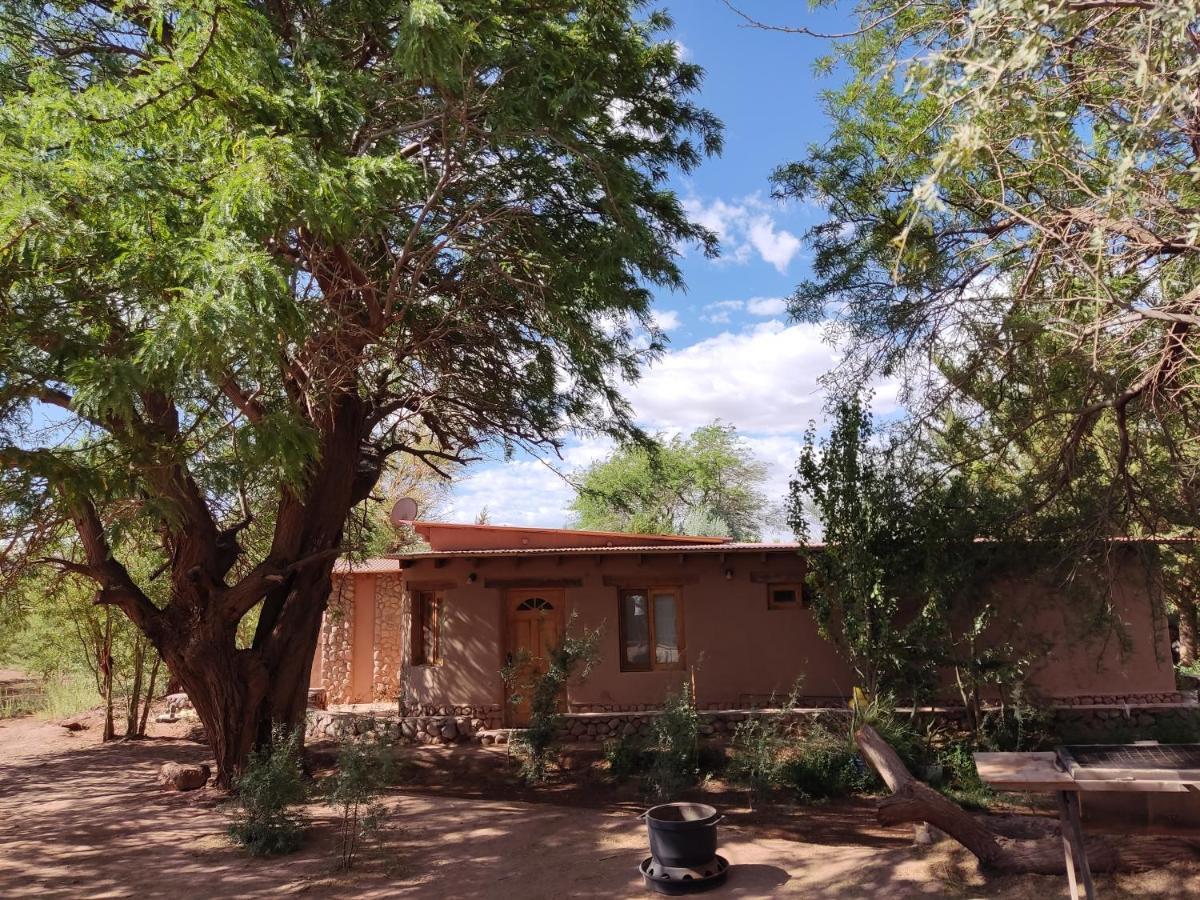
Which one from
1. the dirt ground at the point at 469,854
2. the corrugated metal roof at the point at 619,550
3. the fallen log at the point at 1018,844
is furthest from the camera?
the corrugated metal roof at the point at 619,550

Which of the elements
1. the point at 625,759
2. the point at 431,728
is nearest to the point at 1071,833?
the point at 625,759

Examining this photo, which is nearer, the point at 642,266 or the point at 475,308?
the point at 642,266

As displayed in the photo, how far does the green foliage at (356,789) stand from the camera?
709cm

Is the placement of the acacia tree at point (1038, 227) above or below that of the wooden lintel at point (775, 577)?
above

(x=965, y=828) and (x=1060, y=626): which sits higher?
(x=1060, y=626)

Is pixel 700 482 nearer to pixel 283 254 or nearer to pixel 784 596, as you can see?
pixel 784 596

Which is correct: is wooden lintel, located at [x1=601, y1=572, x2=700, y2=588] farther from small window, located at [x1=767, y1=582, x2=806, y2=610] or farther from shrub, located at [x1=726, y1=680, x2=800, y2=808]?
shrub, located at [x1=726, y1=680, x2=800, y2=808]

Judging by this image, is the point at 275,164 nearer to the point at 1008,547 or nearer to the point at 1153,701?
the point at 1008,547

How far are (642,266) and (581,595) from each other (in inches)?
287

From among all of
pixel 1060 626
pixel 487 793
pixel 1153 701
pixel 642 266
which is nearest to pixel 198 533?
pixel 487 793

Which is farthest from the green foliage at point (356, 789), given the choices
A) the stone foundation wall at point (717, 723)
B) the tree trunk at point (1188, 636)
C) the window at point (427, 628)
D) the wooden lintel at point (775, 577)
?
the tree trunk at point (1188, 636)

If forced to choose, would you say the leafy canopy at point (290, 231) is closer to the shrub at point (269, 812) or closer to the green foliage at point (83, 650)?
the shrub at point (269, 812)

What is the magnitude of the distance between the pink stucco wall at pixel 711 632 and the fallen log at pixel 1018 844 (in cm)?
606

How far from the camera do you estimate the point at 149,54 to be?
657cm
